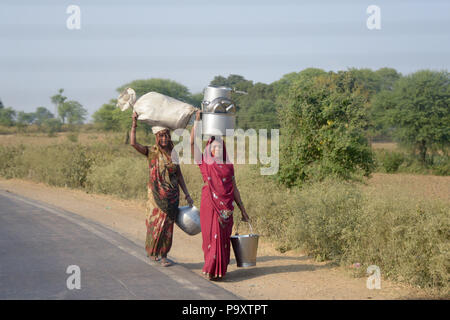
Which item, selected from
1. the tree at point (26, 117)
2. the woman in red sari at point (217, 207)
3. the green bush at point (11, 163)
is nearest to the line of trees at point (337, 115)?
the woman in red sari at point (217, 207)

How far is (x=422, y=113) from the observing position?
33.7m

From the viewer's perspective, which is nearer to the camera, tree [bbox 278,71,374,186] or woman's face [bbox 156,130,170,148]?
woman's face [bbox 156,130,170,148]

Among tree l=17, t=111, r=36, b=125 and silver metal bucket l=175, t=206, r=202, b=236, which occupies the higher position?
tree l=17, t=111, r=36, b=125

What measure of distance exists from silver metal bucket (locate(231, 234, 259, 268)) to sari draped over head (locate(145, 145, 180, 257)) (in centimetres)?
105

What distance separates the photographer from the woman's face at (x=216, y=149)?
6574 millimetres

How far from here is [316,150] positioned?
1170 centimetres

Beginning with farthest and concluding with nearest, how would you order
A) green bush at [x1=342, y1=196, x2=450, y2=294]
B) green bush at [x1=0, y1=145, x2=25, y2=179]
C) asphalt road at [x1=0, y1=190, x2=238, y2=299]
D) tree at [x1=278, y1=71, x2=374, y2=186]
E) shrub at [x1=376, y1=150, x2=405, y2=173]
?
1. shrub at [x1=376, y1=150, x2=405, y2=173]
2. green bush at [x1=0, y1=145, x2=25, y2=179]
3. tree at [x1=278, y1=71, x2=374, y2=186]
4. green bush at [x1=342, y1=196, x2=450, y2=294]
5. asphalt road at [x1=0, y1=190, x2=238, y2=299]

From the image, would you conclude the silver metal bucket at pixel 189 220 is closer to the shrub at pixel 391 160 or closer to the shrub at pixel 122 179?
the shrub at pixel 122 179

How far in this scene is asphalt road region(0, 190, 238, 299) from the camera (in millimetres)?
5855

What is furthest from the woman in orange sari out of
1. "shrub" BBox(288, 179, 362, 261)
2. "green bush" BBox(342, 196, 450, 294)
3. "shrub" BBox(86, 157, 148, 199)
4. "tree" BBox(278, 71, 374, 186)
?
"shrub" BBox(86, 157, 148, 199)

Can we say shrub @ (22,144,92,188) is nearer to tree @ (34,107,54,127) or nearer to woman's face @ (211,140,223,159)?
woman's face @ (211,140,223,159)

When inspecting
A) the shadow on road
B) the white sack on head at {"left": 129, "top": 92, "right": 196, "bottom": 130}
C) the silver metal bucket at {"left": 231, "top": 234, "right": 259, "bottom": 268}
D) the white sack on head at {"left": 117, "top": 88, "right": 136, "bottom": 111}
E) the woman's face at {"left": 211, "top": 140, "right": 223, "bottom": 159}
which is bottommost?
the shadow on road
